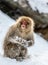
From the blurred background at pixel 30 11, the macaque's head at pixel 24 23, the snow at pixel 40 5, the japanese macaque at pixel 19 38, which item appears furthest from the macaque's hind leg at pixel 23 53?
the snow at pixel 40 5

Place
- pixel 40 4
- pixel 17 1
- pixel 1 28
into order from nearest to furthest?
pixel 1 28
pixel 17 1
pixel 40 4

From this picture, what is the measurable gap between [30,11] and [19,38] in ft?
→ 11.1

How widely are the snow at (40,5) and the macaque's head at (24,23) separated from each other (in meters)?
3.83

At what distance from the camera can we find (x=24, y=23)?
669cm

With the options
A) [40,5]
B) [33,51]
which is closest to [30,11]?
[40,5]

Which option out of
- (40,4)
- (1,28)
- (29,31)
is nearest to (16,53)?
(29,31)

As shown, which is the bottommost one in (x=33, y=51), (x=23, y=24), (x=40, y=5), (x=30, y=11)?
(x=23, y=24)

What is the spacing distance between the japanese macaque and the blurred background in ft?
8.63

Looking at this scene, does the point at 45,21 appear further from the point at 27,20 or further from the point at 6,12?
the point at 27,20

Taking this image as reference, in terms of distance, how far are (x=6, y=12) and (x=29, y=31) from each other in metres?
3.98

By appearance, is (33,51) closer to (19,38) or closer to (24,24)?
(19,38)

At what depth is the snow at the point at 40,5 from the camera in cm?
1083

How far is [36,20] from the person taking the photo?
32.3ft

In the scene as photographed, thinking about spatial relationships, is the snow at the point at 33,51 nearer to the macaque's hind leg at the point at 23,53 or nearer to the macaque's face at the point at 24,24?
the macaque's hind leg at the point at 23,53
